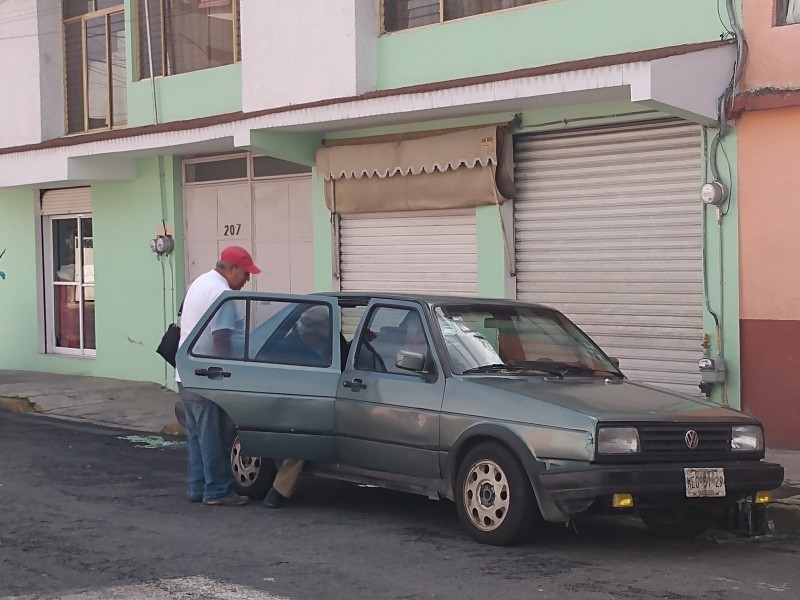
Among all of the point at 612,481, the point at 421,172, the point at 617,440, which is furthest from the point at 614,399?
the point at 421,172

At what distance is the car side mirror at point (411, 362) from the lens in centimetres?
780

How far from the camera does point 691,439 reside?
7195 millimetres

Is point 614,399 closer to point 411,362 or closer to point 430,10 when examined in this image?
point 411,362

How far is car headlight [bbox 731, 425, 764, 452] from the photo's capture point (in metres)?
7.42

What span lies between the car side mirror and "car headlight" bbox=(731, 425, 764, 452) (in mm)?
1945

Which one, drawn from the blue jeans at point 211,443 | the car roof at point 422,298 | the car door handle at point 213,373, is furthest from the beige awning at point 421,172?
the blue jeans at point 211,443

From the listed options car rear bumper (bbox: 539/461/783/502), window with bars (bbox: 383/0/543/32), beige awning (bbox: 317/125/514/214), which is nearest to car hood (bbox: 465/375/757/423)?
car rear bumper (bbox: 539/461/783/502)

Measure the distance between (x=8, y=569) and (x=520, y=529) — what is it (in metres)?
2.87

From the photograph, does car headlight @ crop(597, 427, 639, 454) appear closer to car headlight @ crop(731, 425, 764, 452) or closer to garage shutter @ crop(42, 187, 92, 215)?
car headlight @ crop(731, 425, 764, 452)

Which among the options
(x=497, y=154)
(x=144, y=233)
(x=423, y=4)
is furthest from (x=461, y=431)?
(x=144, y=233)

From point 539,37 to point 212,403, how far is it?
564 cm

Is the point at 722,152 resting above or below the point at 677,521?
above

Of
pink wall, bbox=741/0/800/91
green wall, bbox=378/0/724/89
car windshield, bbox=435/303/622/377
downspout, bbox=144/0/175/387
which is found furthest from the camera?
downspout, bbox=144/0/175/387

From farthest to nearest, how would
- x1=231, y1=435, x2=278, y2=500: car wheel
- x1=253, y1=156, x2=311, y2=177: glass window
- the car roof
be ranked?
x1=253, y1=156, x2=311, y2=177: glass window
x1=231, y1=435, x2=278, y2=500: car wheel
the car roof
